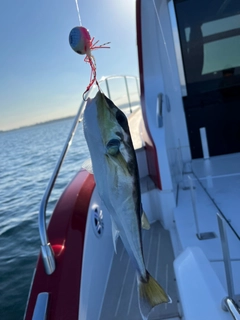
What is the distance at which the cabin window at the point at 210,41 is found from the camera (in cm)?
338

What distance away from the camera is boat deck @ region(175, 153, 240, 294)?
1.93 meters

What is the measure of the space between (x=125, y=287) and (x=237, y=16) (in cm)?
318

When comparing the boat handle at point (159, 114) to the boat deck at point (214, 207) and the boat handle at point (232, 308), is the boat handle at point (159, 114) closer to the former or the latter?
the boat deck at point (214, 207)

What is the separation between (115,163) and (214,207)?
1.84 m

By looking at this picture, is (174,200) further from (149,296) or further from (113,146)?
(113,146)

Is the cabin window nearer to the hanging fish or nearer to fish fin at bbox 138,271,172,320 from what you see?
the hanging fish

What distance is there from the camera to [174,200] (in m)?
2.78

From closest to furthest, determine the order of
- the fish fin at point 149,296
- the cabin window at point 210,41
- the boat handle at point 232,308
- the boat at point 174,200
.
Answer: the boat handle at point 232,308 → the fish fin at point 149,296 → the boat at point 174,200 → the cabin window at point 210,41

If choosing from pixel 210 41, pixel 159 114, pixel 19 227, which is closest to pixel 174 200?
pixel 159 114

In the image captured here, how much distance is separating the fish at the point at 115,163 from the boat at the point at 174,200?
1.29 feet

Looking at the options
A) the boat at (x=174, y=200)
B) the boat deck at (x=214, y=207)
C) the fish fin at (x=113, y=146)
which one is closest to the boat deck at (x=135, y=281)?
the boat at (x=174, y=200)

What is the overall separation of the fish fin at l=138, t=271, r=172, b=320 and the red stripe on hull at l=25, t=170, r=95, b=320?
652 mm

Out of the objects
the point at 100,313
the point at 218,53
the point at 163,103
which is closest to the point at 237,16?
the point at 218,53

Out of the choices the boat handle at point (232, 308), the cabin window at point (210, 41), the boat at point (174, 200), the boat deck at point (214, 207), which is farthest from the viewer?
the cabin window at point (210, 41)
